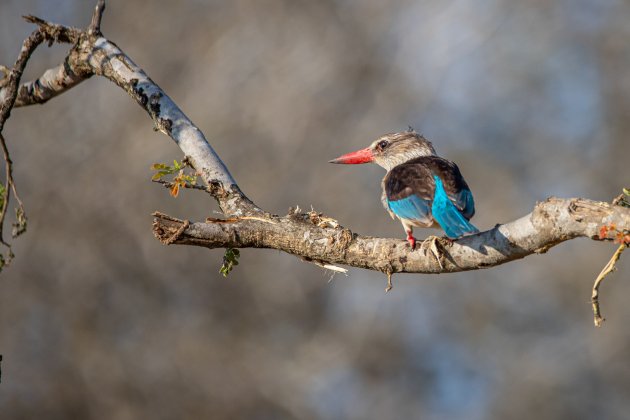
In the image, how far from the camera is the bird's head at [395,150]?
488 centimetres

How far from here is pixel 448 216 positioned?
11.3 ft

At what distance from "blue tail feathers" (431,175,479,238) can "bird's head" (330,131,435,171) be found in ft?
3.18

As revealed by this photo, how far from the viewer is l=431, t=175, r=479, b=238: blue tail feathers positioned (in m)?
3.20

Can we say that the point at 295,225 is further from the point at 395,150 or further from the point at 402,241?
the point at 395,150

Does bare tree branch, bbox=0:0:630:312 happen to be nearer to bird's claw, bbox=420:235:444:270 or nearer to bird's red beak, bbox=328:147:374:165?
bird's claw, bbox=420:235:444:270

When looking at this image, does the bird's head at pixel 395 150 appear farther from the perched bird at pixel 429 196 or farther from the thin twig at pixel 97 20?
the thin twig at pixel 97 20

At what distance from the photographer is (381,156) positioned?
16.4 feet

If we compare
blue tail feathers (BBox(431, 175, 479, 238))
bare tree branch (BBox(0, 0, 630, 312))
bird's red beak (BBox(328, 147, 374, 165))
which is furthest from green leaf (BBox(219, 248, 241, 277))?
bird's red beak (BBox(328, 147, 374, 165))

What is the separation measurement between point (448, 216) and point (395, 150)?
1519mm

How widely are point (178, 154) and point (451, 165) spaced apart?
619 cm

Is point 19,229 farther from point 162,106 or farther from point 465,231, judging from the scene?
point 465,231

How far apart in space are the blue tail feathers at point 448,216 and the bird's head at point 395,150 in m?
0.97

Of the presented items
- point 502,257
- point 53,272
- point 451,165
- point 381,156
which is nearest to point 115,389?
point 53,272

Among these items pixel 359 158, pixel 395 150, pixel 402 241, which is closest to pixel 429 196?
pixel 402 241
